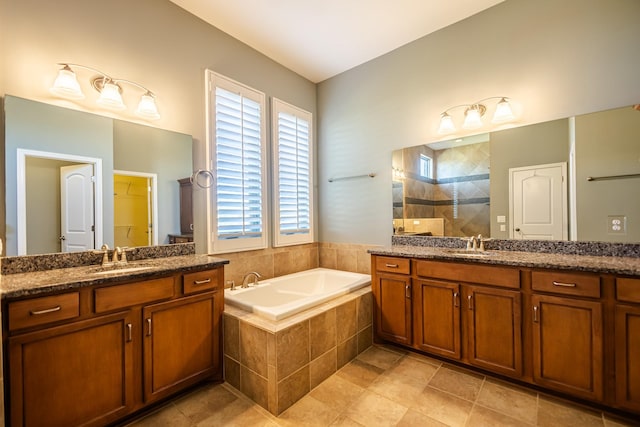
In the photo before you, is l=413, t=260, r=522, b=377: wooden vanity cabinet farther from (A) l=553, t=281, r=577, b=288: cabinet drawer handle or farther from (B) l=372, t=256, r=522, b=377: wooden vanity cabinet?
(A) l=553, t=281, r=577, b=288: cabinet drawer handle

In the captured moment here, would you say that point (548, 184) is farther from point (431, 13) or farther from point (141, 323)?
point (141, 323)

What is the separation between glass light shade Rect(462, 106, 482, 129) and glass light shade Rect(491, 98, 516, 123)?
135mm

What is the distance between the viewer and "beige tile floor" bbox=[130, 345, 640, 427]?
63.2 inches

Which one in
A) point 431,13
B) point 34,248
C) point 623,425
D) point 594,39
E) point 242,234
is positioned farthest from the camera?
point 242,234

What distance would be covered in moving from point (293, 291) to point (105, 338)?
1.70 m

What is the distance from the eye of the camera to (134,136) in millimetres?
2117

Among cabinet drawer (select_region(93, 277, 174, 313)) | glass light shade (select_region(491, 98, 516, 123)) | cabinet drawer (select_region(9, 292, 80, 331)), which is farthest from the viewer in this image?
glass light shade (select_region(491, 98, 516, 123))

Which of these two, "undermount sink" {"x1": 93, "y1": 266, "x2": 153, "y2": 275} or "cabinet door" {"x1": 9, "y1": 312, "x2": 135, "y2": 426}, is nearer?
"cabinet door" {"x1": 9, "y1": 312, "x2": 135, "y2": 426}

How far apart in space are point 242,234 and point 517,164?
2539 mm


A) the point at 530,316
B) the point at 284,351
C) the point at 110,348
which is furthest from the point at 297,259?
the point at 530,316

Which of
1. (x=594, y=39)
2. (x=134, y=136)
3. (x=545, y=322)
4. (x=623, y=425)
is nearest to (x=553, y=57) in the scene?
(x=594, y=39)

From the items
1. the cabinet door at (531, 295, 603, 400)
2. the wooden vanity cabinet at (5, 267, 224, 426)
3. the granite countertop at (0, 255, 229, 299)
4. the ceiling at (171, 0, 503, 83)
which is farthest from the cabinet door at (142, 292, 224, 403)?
the ceiling at (171, 0, 503, 83)

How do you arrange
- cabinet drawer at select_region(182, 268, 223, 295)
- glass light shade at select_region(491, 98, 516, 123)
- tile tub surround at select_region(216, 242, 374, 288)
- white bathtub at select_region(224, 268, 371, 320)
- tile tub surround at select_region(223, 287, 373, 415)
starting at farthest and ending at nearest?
1. tile tub surround at select_region(216, 242, 374, 288)
2. glass light shade at select_region(491, 98, 516, 123)
3. white bathtub at select_region(224, 268, 371, 320)
4. cabinet drawer at select_region(182, 268, 223, 295)
5. tile tub surround at select_region(223, 287, 373, 415)

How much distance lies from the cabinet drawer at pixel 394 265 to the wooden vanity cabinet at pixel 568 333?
A: 853 millimetres
